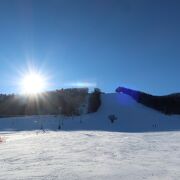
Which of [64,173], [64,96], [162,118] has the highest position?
[64,96]

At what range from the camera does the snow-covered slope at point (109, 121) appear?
111 feet

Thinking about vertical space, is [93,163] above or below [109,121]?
below

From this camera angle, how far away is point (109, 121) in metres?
39.1

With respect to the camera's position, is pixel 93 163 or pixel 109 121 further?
pixel 109 121

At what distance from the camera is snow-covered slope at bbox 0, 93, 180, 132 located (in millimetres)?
33906

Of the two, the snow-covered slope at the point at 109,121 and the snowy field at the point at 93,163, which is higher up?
the snow-covered slope at the point at 109,121

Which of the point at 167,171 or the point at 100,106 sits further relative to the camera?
the point at 100,106

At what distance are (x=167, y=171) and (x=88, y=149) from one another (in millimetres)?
5142

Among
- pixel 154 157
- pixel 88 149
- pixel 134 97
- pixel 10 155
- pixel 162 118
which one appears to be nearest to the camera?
pixel 154 157

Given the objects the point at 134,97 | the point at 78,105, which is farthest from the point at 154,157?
the point at 134,97

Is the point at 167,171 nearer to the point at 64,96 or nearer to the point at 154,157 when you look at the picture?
the point at 154,157

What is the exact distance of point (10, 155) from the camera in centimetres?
1300

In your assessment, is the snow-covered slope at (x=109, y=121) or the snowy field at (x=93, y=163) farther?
the snow-covered slope at (x=109, y=121)

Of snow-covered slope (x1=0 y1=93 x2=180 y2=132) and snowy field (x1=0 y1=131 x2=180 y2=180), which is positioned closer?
snowy field (x1=0 y1=131 x2=180 y2=180)
